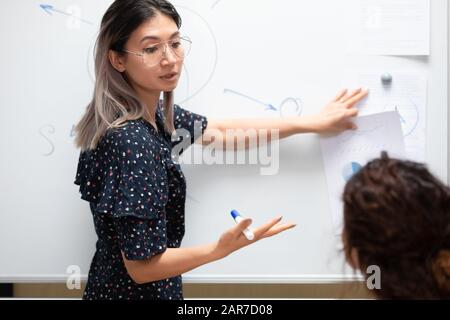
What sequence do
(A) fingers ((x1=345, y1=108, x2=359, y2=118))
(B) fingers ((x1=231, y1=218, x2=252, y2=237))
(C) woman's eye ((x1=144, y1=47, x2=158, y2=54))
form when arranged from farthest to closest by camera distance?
(A) fingers ((x1=345, y1=108, x2=359, y2=118))
(C) woman's eye ((x1=144, y1=47, x2=158, y2=54))
(B) fingers ((x1=231, y1=218, x2=252, y2=237))

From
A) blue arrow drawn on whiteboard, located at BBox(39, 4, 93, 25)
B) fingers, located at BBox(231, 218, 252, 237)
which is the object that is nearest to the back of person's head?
fingers, located at BBox(231, 218, 252, 237)

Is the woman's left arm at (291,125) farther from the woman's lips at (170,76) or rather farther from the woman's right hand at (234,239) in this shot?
the woman's right hand at (234,239)

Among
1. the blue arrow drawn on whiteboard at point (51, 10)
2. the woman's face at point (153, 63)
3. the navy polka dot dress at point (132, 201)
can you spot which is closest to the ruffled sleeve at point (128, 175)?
the navy polka dot dress at point (132, 201)

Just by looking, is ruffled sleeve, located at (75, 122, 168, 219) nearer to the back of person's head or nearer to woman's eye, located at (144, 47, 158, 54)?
woman's eye, located at (144, 47, 158, 54)

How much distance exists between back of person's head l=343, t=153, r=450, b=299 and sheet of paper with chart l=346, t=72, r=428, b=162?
509 mm

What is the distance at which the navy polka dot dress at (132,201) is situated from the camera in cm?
104

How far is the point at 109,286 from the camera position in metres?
Result: 1.17

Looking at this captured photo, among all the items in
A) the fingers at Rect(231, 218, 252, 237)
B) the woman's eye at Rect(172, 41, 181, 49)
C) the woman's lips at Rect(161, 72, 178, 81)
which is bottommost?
the fingers at Rect(231, 218, 252, 237)

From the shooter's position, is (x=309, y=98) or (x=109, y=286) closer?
(x=109, y=286)

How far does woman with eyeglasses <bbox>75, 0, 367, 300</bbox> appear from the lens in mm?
1054
